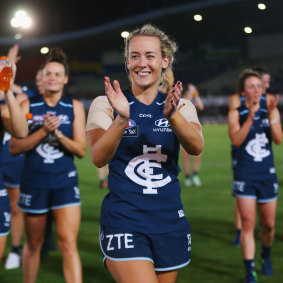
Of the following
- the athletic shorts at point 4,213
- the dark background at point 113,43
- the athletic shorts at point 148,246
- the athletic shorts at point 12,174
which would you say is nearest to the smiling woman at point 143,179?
the athletic shorts at point 148,246

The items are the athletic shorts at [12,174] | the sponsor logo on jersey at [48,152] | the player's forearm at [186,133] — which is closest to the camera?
the player's forearm at [186,133]

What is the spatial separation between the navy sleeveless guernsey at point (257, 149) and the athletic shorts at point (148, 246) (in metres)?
2.83

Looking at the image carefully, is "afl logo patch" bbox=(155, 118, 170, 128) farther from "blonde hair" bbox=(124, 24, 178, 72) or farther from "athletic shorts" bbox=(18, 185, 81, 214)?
"athletic shorts" bbox=(18, 185, 81, 214)

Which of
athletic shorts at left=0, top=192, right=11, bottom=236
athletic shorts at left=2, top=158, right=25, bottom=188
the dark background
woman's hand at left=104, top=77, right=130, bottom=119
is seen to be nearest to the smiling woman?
woman's hand at left=104, top=77, right=130, bottom=119

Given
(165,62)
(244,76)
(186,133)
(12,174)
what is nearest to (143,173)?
(186,133)

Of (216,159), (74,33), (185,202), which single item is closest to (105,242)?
(185,202)

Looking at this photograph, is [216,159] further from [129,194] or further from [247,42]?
[247,42]

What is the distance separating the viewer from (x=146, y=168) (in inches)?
129

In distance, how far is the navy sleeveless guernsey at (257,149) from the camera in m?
6.07

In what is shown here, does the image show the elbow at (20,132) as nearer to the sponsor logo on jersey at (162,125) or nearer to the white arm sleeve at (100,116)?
the white arm sleeve at (100,116)

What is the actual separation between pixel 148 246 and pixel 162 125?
69 cm

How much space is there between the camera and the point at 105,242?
3.29m

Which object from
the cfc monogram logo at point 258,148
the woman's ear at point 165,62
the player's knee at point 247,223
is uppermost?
the woman's ear at point 165,62

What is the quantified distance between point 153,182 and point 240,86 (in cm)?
326
